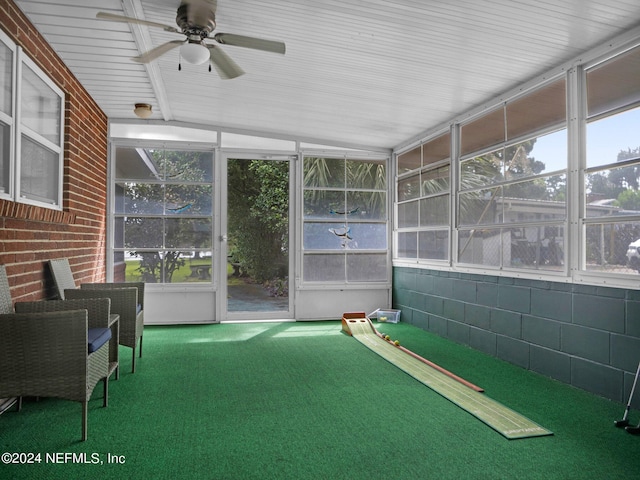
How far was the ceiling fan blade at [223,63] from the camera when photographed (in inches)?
135

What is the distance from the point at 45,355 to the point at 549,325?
3.77m

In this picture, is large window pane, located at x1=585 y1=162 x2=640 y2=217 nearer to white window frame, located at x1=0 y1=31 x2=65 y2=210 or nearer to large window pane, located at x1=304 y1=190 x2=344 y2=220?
large window pane, located at x1=304 y1=190 x2=344 y2=220

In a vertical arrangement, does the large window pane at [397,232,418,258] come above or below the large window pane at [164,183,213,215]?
below

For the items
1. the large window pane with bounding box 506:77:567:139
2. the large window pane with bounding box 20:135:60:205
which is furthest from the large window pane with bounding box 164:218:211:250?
the large window pane with bounding box 506:77:567:139

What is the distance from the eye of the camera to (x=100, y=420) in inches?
118

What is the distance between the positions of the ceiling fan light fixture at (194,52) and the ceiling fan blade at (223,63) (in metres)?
A: 0.19

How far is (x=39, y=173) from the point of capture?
3.87m

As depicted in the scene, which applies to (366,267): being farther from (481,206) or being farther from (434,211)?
(481,206)

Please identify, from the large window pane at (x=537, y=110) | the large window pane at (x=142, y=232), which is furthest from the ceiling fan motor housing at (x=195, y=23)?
the large window pane at (x=142, y=232)

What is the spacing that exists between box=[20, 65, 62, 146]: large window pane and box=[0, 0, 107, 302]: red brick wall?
14 centimetres

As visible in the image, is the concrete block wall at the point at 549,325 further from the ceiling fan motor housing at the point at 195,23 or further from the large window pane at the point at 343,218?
the ceiling fan motor housing at the point at 195,23

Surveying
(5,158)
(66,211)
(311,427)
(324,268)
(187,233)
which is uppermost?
(5,158)

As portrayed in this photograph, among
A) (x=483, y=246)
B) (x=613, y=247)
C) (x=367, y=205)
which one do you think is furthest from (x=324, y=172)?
(x=613, y=247)

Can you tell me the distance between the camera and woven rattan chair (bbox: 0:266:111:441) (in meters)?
2.55
